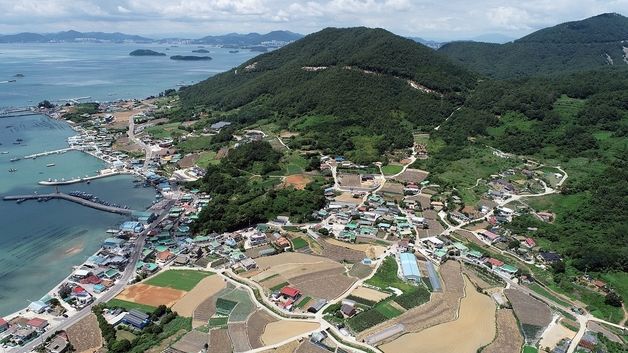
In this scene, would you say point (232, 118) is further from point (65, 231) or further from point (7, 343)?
point (7, 343)

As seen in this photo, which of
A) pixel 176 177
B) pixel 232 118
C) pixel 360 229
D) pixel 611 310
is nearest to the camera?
pixel 611 310

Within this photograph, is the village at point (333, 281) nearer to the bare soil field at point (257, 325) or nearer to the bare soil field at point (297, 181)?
the bare soil field at point (257, 325)

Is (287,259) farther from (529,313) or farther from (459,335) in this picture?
(529,313)

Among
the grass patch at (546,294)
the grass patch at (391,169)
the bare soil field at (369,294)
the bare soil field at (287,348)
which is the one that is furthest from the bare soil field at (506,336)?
the grass patch at (391,169)

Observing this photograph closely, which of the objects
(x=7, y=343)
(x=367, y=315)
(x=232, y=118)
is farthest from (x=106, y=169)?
(x=367, y=315)

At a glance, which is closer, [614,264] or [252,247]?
[614,264]

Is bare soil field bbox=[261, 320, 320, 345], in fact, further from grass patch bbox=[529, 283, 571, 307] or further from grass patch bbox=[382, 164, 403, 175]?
grass patch bbox=[382, 164, 403, 175]
